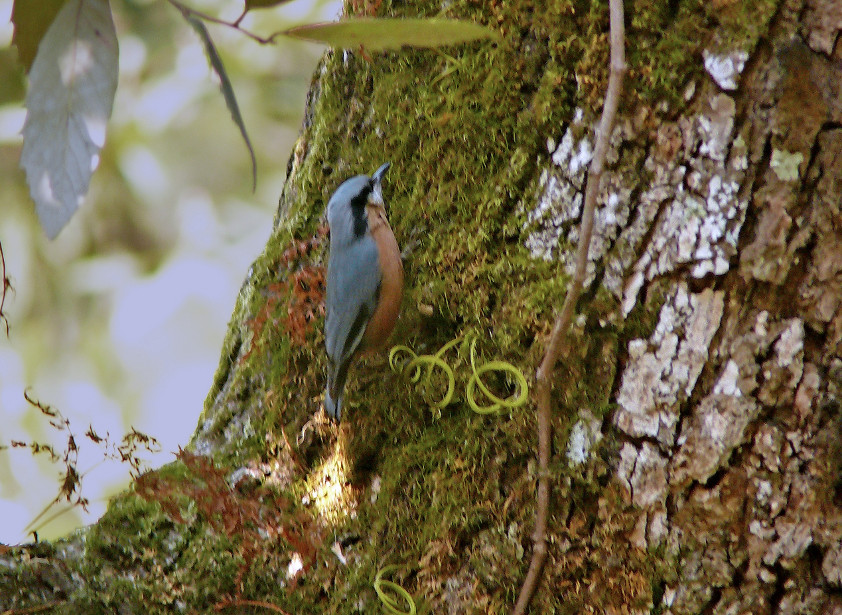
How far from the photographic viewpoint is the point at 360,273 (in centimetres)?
165

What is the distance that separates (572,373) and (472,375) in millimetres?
192

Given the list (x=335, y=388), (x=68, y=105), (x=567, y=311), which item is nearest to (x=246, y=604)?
(x=335, y=388)

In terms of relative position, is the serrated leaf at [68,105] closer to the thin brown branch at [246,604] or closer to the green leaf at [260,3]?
the green leaf at [260,3]

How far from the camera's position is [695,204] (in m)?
1.21

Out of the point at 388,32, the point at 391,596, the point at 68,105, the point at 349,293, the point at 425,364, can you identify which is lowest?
the point at 391,596

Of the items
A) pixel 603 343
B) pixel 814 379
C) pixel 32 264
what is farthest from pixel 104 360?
pixel 814 379

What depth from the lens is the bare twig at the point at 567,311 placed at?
47.9 inches

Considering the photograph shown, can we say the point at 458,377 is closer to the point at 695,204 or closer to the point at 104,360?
the point at 695,204

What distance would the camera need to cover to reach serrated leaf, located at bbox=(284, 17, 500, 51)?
0.65 metres

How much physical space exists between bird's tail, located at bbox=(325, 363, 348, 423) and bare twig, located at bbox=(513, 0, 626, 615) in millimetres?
459

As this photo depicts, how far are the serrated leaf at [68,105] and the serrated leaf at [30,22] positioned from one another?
1 cm

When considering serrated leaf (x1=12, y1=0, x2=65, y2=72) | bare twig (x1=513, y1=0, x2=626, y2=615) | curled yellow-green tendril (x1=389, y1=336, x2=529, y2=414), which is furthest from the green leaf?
curled yellow-green tendril (x1=389, y1=336, x2=529, y2=414)

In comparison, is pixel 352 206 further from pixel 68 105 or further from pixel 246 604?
pixel 68 105

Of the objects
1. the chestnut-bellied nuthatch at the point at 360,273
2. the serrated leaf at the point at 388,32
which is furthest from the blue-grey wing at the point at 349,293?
the serrated leaf at the point at 388,32
